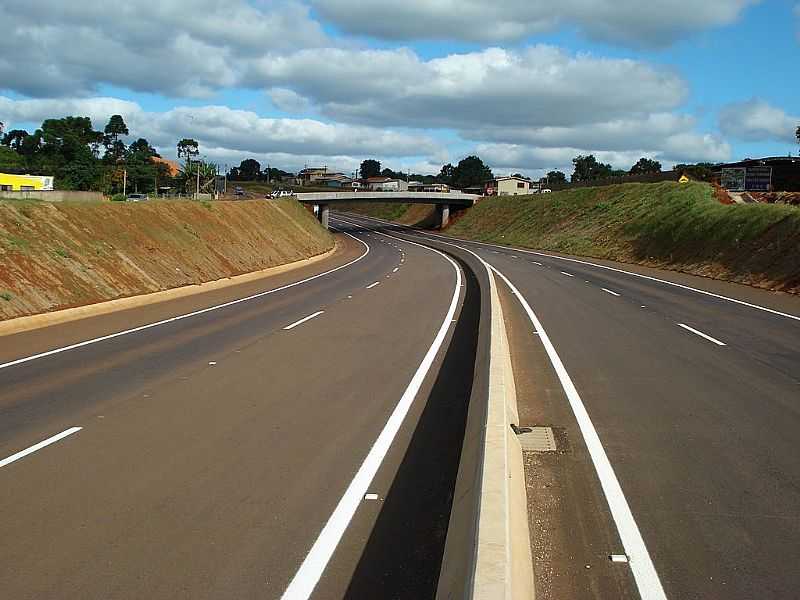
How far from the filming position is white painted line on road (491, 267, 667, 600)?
5.11 m

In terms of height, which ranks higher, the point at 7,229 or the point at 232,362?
the point at 7,229

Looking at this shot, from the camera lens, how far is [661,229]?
5312 centimetres

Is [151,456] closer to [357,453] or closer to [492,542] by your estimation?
[357,453]

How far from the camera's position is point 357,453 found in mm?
8133

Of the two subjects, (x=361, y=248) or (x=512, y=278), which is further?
(x=361, y=248)

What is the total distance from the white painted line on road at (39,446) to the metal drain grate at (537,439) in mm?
5118

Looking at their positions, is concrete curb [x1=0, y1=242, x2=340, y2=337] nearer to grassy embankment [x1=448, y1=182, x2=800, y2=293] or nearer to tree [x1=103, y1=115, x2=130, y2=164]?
grassy embankment [x1=448, y1=182, x2=800, y2=293]

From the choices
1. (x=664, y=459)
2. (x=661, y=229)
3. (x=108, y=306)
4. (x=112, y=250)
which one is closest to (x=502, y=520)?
(x=664, y=459)

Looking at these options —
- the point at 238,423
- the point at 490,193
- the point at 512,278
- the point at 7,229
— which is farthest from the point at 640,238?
the point at 490,193

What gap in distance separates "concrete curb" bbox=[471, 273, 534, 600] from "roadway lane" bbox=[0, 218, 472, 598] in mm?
615

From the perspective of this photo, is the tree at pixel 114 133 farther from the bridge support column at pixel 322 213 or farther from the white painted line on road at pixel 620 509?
the white painted line on road at pixel 620 509

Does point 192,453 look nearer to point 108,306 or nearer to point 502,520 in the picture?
point 502,520

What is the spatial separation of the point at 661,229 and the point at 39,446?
165ft

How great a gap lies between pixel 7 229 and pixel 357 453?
21.4 metres
